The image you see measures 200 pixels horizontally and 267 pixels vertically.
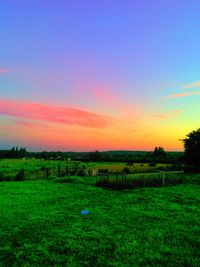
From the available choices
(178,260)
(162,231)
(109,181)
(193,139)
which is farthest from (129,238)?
(193,139)

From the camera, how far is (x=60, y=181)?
94.7 ft

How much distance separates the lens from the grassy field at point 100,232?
24.8 feet

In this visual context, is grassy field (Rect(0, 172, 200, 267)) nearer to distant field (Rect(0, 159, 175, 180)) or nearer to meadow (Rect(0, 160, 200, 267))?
meadow (Rect(0, 160, 200, 267))

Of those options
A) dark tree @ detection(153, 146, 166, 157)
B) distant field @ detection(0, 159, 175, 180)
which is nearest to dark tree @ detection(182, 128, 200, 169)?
distant field @ detection(0, 159, 175, 180)

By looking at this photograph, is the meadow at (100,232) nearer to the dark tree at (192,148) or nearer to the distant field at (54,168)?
the distant field at (54,168)

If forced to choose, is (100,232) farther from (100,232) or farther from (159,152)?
(159,152)

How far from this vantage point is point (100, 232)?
10156 mm

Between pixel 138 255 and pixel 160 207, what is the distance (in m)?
7.13

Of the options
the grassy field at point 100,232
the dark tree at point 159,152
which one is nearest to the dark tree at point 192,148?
the grassy field at point 100,232

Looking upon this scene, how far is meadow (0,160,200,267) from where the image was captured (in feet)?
24.9

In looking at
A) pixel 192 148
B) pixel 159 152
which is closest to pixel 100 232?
pixel 192 148

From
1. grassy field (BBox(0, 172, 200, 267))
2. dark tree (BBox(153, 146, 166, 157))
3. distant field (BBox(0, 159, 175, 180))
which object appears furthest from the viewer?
dark tree (BBox(153, 146, 166, 157))

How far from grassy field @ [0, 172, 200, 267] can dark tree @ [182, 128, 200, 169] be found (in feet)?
70.7

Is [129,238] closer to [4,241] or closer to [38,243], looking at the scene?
[38,243]
